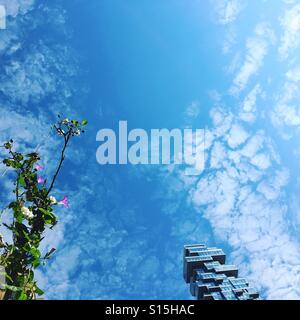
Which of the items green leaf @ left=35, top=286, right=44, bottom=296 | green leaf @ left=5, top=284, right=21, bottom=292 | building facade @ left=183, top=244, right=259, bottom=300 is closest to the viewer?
green leaf @ left=5, top=284, right=21, bottom=292

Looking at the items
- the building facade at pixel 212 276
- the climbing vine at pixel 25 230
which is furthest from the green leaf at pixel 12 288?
the building facade at pixel 212 276

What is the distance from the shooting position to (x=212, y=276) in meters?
102

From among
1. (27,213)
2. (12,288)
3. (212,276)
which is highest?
(212,276)

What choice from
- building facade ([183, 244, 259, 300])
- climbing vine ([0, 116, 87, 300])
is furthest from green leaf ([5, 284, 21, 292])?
building facade ([183, 244, 259, 300])

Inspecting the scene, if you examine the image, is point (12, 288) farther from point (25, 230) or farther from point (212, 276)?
point (212, 276)

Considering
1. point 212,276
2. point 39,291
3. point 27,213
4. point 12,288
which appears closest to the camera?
point 12,288

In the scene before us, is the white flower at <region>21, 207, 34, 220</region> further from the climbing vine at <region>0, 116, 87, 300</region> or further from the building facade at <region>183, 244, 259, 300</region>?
the building facade at <region>183, 244, 259, 300</region>

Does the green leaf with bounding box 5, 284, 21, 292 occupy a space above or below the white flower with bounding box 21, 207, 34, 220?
below

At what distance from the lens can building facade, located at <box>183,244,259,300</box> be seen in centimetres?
9469

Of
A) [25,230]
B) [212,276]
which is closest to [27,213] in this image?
[25,230]

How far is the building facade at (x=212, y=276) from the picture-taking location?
9469 centimetres
